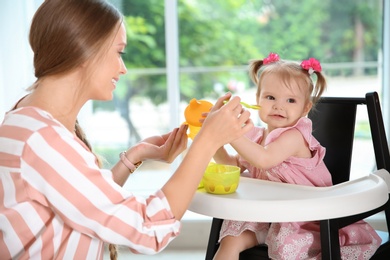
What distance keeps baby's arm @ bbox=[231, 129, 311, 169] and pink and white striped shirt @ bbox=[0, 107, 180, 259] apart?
1.31 feet

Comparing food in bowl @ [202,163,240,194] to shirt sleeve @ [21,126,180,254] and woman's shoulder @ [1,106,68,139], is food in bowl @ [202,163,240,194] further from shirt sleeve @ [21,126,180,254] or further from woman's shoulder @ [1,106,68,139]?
→ woman's shoulder @ [1,106,68,139]

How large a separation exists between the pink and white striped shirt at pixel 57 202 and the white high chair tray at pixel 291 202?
20cm

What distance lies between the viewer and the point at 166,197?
115cm

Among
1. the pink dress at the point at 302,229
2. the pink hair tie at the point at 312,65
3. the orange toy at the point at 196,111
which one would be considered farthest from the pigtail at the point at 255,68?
the orange toy at the point at 196,111

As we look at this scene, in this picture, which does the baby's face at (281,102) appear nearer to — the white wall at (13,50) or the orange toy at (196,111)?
the orange toy at (196,111)

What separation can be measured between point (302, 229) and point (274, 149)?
0.74 feet

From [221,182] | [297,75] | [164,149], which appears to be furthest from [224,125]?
[297,75]

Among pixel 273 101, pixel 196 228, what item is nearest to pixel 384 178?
pixel 273 101

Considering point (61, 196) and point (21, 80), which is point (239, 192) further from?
point (21, 80)

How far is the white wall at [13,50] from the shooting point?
2227mm

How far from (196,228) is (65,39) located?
5.74 ft

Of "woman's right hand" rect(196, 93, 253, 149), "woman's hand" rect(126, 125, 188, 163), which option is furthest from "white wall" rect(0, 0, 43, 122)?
"woman's right hand" rect(196, 93, 253, 149)

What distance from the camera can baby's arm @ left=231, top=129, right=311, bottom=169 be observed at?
4.87ft

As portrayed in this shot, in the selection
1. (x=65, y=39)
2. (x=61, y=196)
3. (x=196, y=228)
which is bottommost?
(x=196, y=228)
